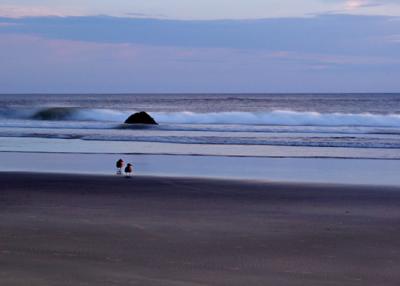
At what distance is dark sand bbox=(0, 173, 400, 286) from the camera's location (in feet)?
24.2

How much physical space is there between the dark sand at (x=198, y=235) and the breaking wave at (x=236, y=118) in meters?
36.0

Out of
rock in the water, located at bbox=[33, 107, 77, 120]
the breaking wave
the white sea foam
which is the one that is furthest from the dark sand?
rock in the water, located at bbox=[33, 107, 77, 120]

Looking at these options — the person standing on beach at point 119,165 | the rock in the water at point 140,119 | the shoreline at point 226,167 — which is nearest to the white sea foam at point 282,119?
the rock in the water at point 140,119

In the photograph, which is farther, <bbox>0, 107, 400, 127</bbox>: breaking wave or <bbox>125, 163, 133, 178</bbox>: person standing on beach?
<bbox>0, 107, 400, 127</bbox>: breaking wave

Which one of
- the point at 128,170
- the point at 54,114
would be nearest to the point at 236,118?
the point at 54,114

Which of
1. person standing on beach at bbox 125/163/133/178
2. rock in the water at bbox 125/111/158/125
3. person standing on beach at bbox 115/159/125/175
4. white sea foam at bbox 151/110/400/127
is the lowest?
person standing on beach at bbox 125/163/133/178

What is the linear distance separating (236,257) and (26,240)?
2.58 metres

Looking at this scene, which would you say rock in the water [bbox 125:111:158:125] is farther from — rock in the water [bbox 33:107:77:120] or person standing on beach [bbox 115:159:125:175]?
person standing on beach [bbox 115:159:125:175]

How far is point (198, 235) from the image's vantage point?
9.38 metres

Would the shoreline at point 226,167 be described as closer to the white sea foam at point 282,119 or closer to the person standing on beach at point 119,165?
the person standing on beach at point 119,165

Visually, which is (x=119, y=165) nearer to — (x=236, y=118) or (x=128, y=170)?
(x=128, y=170)

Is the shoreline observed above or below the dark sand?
above

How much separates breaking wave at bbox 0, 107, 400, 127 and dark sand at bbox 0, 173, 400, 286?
35971mm

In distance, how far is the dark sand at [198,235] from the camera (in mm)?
7371
